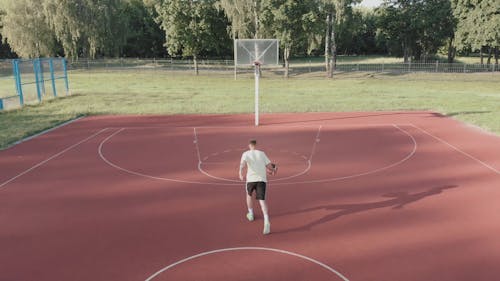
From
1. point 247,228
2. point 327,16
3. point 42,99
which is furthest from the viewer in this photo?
point 327,16

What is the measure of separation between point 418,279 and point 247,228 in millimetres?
3186

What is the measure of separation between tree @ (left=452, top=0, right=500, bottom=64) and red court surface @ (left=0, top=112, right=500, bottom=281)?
91.9 feet

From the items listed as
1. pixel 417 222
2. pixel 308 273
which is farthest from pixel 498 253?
pixel 308 273

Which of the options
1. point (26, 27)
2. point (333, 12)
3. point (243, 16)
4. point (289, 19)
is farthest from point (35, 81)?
point (333, 12)

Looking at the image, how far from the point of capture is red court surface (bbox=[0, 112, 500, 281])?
6.62 meters

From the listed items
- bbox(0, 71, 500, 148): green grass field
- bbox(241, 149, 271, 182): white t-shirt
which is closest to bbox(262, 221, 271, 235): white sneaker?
bbox(241, 149, 271, 182): white t-shirt

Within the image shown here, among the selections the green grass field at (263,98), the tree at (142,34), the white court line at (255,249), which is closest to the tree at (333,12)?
the green grass field at (263,98)

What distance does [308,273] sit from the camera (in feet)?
20.9

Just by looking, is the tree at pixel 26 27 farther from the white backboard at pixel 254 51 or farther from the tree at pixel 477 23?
the tree at pixel 477 23

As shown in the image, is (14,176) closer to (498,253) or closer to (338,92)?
(498,253)

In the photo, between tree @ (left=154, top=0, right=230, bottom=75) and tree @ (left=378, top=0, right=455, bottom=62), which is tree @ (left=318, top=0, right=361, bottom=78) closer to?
tree @ (left=154, top=0, right=230, bottom=75)

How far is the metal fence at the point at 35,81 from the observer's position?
2297 centimetres

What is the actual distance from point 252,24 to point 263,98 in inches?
712

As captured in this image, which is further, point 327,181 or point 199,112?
point 199,112
